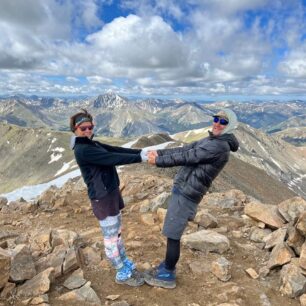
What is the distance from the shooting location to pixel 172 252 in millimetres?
10227

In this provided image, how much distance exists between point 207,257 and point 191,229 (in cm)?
279

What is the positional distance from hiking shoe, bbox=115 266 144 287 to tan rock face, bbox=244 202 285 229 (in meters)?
6.47

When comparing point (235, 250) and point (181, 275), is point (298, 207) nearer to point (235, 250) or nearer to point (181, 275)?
point (235, 250)

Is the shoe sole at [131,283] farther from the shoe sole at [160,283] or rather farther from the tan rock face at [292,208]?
the tan rock face at [292,208]

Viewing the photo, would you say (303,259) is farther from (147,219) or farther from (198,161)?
(147,219)

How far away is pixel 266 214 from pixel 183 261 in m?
4.82

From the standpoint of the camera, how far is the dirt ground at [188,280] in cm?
990

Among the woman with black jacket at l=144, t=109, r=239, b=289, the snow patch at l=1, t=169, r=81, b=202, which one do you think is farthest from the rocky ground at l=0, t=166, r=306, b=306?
the snow patch at l=1, t=169, r=81, b=202

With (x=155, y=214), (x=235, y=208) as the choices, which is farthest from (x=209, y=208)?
(x=155, y=214)

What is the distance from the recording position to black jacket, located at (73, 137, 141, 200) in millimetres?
9492

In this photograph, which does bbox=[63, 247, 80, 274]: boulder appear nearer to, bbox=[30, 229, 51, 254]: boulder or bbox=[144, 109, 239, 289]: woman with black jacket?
bbox=[30, 229, 51, 254]: boulder

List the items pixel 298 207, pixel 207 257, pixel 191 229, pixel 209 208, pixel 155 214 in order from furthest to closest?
pixel 209 208 → pixel 155 214 → pixel 191 229 → pixel 298 207 → pixel 207 257

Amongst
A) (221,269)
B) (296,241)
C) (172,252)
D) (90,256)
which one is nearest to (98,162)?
(172,252)

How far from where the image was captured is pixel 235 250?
13.3 meters
